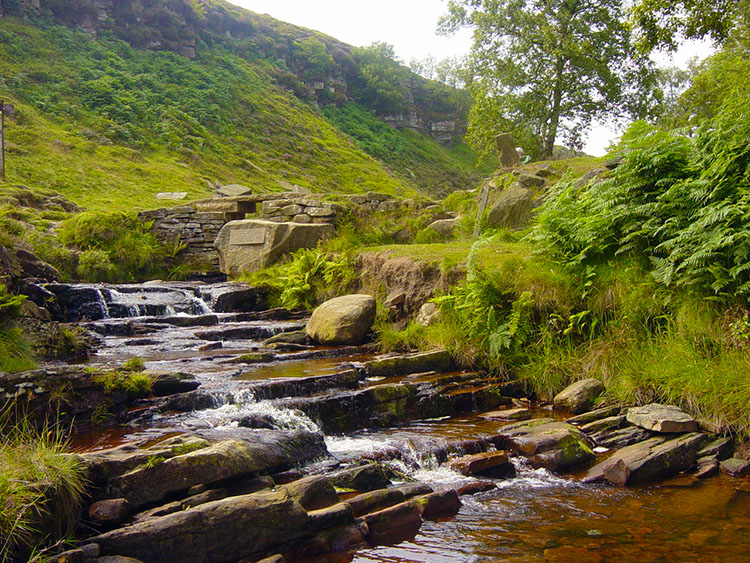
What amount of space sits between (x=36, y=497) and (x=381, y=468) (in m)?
2.62

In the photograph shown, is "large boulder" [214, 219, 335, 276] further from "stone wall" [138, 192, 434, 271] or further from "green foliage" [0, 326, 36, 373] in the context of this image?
"green foliage" [0, 326, 36, 373]

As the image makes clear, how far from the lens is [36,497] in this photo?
322 centimetres

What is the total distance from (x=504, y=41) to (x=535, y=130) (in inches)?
146

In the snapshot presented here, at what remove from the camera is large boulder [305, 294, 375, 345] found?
367 inches

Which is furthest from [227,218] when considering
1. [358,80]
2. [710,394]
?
[358,80]

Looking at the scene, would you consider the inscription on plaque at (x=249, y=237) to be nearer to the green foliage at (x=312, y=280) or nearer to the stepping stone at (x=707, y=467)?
the green foliage at (x=312, y=280)

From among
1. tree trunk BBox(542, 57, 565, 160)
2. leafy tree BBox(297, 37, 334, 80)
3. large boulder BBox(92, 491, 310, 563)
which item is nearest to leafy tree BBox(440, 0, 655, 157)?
tree trunk BBox(542, 57, 565, 160)

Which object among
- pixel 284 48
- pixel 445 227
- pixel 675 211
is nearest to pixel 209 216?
pixel 445 227

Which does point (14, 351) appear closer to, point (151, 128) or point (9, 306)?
point (9, 306)

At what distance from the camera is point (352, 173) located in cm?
3297

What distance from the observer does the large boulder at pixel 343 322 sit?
367 inches

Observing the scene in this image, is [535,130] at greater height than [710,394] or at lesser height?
greater

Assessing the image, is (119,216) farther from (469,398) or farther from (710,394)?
(710,394)

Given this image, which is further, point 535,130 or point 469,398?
point 535,130
